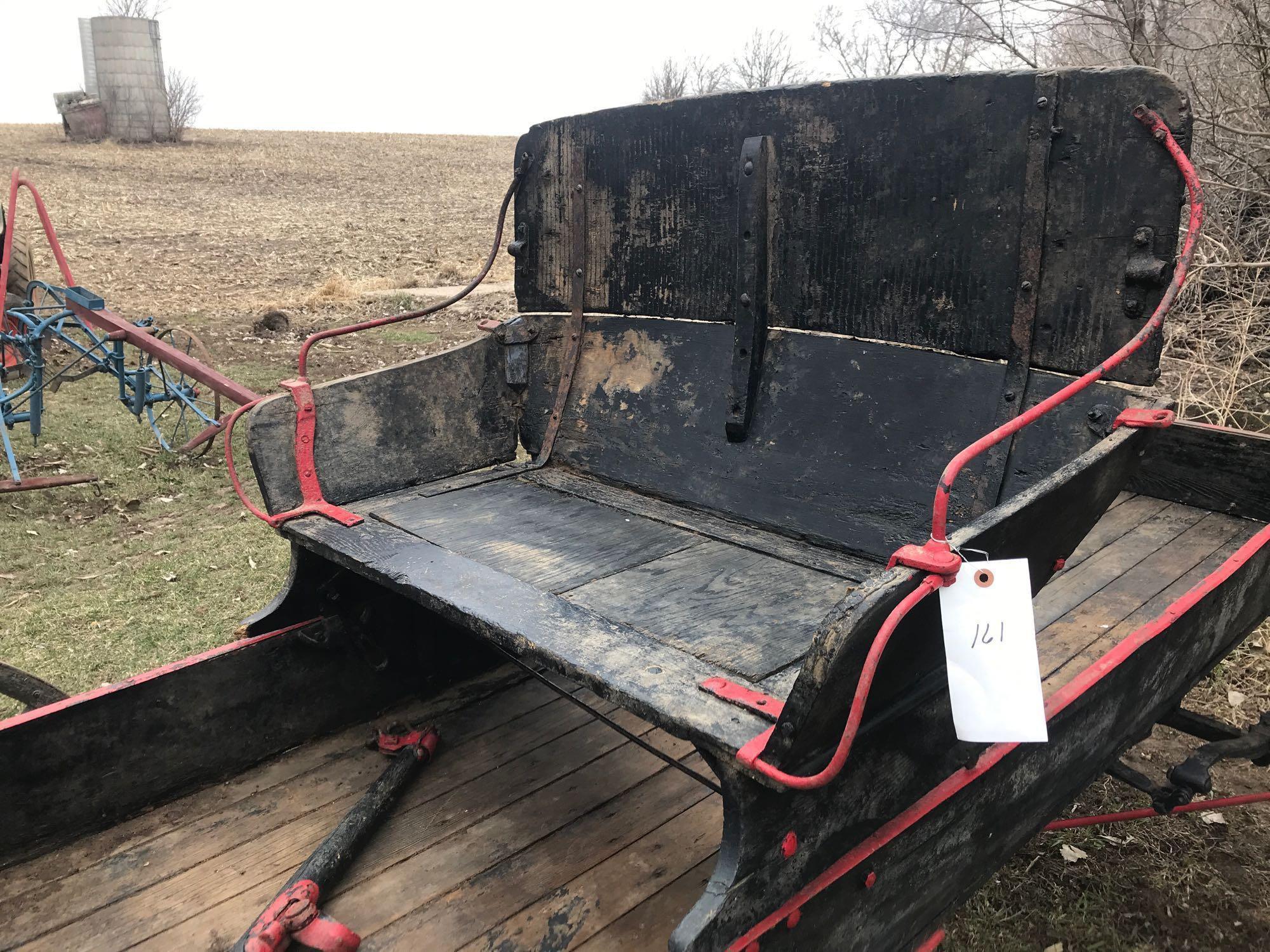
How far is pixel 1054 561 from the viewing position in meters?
1.96

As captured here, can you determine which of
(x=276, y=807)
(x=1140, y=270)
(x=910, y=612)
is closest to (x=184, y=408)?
(x=276, y=807)

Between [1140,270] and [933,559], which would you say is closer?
[933,559]

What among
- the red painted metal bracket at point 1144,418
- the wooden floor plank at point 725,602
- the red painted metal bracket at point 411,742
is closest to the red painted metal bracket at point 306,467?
the red painted metal bracket at point 411,742

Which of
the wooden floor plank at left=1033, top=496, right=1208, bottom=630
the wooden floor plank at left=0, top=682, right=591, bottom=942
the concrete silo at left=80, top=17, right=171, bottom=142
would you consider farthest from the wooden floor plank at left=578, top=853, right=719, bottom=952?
the concrete silo at left=80, top=17, right=171, bottom=142

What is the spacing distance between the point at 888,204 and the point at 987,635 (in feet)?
4.93

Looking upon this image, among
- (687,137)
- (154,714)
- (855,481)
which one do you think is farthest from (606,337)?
(154,714)

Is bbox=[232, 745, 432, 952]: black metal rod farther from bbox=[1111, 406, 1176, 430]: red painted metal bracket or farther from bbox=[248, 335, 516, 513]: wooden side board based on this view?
bbox=[1111, 406, 1176, 430]: red painted metal bracket

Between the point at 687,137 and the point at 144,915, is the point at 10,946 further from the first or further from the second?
the point at 687,137

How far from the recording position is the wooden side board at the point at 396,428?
2820 mm

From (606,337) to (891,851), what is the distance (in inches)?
80.3

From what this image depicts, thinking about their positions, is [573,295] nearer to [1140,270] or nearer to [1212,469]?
[1140,270]

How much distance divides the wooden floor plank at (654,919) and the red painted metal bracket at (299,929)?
537 mm

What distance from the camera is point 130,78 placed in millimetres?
28219

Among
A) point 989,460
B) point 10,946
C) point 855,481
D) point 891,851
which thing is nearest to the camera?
point 891,851
